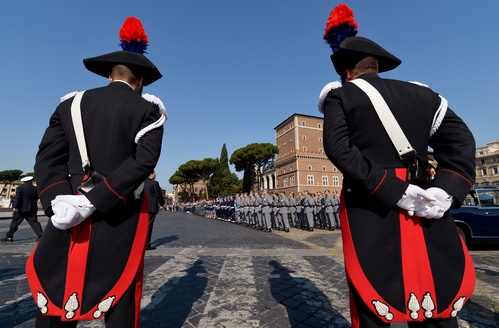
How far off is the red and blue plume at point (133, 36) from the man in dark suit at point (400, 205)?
166 cm

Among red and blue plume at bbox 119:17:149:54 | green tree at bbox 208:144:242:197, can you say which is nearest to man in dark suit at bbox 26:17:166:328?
red and blue plume at bbox 119:17:149:54

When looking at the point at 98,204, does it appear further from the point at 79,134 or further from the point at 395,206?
the point at 395,206

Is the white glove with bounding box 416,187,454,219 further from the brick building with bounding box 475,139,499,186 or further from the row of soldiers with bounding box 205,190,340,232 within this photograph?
the brick building with bounding box 475,139,499,186

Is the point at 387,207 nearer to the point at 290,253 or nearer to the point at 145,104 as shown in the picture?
the point at 145,104

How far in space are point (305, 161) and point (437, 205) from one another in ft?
191

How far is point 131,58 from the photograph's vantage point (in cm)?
177

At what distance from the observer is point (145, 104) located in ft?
5.50

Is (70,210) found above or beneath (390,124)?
beneath

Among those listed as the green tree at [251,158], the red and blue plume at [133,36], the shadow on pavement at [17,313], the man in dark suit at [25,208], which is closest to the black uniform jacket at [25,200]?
the man in dark suit at [25,208]

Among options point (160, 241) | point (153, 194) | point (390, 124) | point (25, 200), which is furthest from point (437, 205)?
point (25, 200)

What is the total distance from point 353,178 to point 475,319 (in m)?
2.81

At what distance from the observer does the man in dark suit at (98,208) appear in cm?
140

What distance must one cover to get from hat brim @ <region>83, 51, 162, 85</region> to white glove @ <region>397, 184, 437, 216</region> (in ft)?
5.87

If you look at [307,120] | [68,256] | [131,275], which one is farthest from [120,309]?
[307,120]
